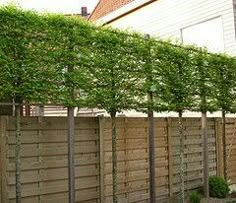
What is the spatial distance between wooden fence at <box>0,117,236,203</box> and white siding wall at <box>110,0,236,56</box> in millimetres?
4941

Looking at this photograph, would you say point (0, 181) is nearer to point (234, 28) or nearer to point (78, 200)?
point (78, 200)

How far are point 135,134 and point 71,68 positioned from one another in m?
2.47

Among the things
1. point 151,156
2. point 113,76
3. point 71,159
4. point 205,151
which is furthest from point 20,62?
point 205,151

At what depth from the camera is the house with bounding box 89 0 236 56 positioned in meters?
16.4

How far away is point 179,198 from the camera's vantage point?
11281 mm

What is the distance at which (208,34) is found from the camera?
17219 millimetres

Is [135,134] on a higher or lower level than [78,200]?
higher

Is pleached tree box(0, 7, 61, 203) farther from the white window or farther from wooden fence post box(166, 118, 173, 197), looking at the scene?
the white window

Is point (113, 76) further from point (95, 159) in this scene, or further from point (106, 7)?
point (106, 7)

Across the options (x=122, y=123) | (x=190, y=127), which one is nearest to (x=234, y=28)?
(x=190, y=127)

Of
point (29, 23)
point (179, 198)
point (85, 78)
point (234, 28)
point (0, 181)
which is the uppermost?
point (234, 28)

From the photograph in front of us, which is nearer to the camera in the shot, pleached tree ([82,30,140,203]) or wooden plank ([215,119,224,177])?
pleached tree ([82,30,140,203])

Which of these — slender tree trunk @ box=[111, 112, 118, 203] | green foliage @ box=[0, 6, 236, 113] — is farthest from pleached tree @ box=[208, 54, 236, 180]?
slender tree trunk @ box=[111, 112, 118, 203]

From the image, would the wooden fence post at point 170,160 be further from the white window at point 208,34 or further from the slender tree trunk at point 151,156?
the white window at point 208,34
